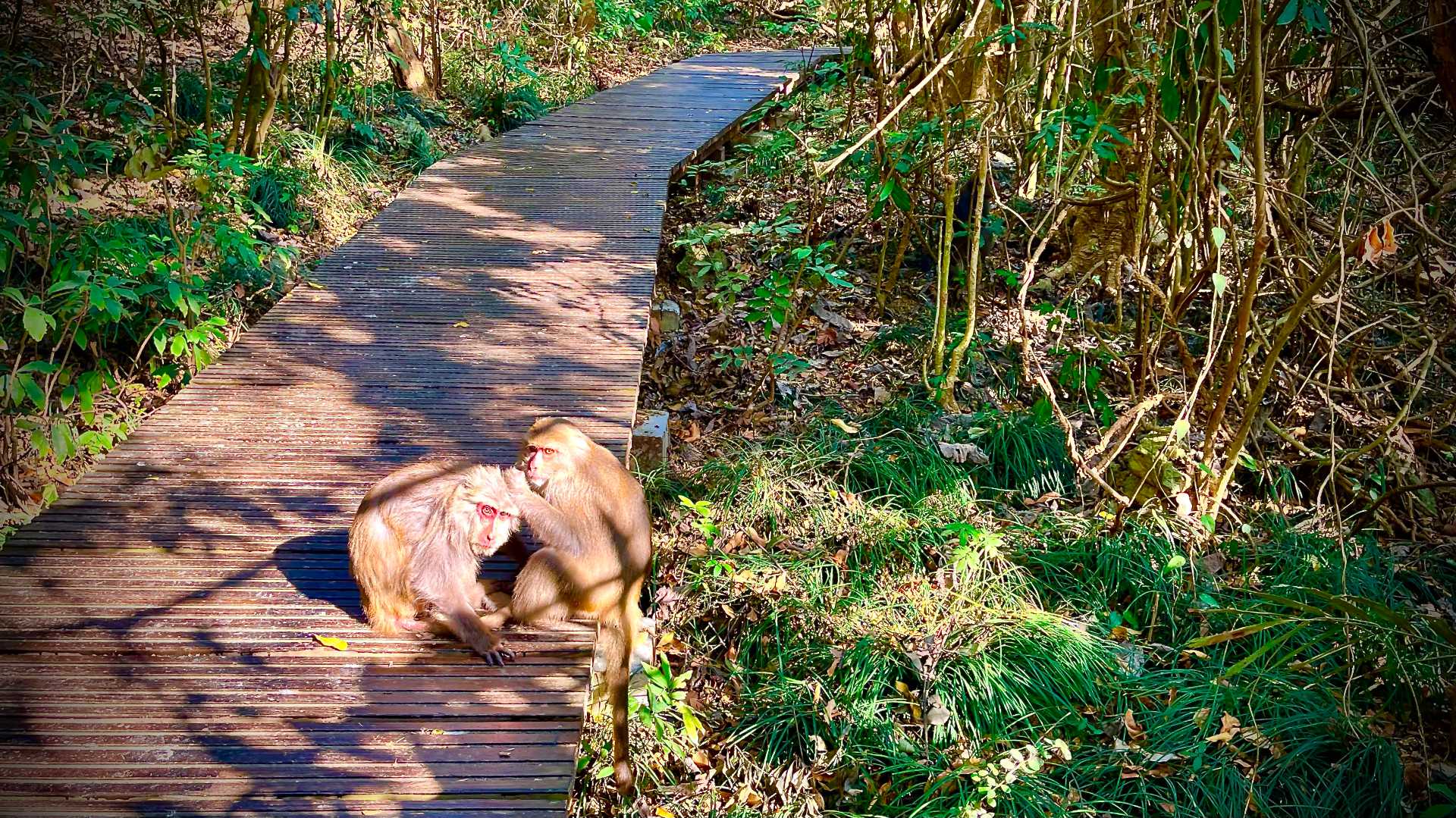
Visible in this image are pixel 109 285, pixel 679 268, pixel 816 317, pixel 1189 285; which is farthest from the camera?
pixel 679 268

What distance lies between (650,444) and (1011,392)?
2345 mm

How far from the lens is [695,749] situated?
3932 millimetres

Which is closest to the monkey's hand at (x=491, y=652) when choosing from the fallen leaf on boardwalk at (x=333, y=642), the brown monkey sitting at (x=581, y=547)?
the brown monkey sitting at (x=581, y=547)

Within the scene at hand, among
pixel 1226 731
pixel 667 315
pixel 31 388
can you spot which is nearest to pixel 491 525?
pixel 31 388

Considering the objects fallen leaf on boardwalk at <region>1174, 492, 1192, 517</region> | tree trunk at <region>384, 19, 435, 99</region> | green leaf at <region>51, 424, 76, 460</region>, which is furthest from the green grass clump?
tree trunk at <region>384, 19, 435, 99</region>

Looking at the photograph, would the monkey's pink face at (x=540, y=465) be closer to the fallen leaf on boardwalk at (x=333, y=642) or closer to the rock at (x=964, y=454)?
the fallen leaf on boardwalk at (x=333, y=642)

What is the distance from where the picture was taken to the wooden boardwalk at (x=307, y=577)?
106 inches

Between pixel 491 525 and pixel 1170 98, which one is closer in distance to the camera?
pixel 491 525

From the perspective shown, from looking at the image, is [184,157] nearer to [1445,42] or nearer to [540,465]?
[540,465]

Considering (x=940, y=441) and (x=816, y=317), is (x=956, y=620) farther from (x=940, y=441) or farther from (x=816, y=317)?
(x=816, y=317)

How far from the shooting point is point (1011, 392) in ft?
19.7

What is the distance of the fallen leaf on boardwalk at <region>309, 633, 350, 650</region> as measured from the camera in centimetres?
312

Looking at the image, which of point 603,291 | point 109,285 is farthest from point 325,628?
point 603,291

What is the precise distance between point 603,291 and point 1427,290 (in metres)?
4.24
